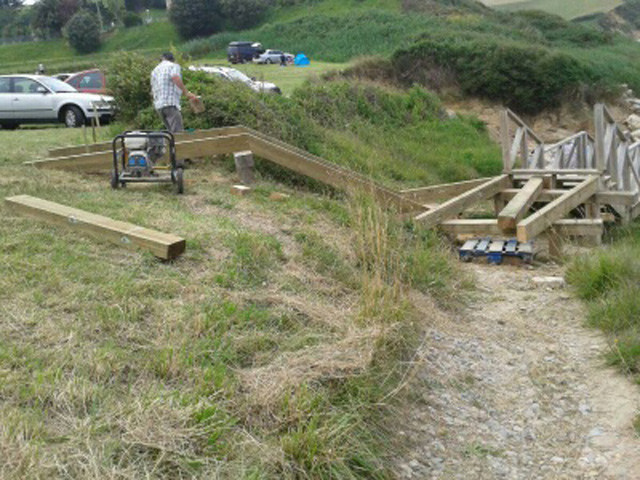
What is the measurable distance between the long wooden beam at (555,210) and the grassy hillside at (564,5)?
5714cm

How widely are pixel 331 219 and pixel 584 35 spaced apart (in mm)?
44717

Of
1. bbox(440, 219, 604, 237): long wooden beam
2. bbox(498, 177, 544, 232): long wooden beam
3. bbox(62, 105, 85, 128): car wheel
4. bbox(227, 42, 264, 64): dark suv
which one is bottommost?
bbox(440, 219, 604, 237): long wooden beam

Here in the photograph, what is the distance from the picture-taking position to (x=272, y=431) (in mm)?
4277

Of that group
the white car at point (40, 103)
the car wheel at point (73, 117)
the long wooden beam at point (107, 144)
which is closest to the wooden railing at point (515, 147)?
the long wooden beam at point (107, 144)

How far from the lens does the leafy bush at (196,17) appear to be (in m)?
60.7

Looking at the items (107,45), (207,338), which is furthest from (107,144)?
(107,45)

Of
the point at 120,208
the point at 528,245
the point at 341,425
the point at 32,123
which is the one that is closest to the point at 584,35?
the point at 32,123

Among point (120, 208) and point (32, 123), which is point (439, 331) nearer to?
point (120, 208)

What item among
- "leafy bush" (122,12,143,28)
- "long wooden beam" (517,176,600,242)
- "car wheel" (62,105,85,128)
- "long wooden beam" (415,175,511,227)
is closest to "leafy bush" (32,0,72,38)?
"leafy bush" (122,12,143,28)

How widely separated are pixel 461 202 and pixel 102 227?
6.16 metres

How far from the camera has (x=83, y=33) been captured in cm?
6175

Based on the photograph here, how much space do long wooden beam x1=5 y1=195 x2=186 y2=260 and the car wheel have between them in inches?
428

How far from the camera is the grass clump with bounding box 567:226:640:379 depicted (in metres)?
6.33

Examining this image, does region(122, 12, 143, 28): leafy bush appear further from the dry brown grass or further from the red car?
the dry brown grass
